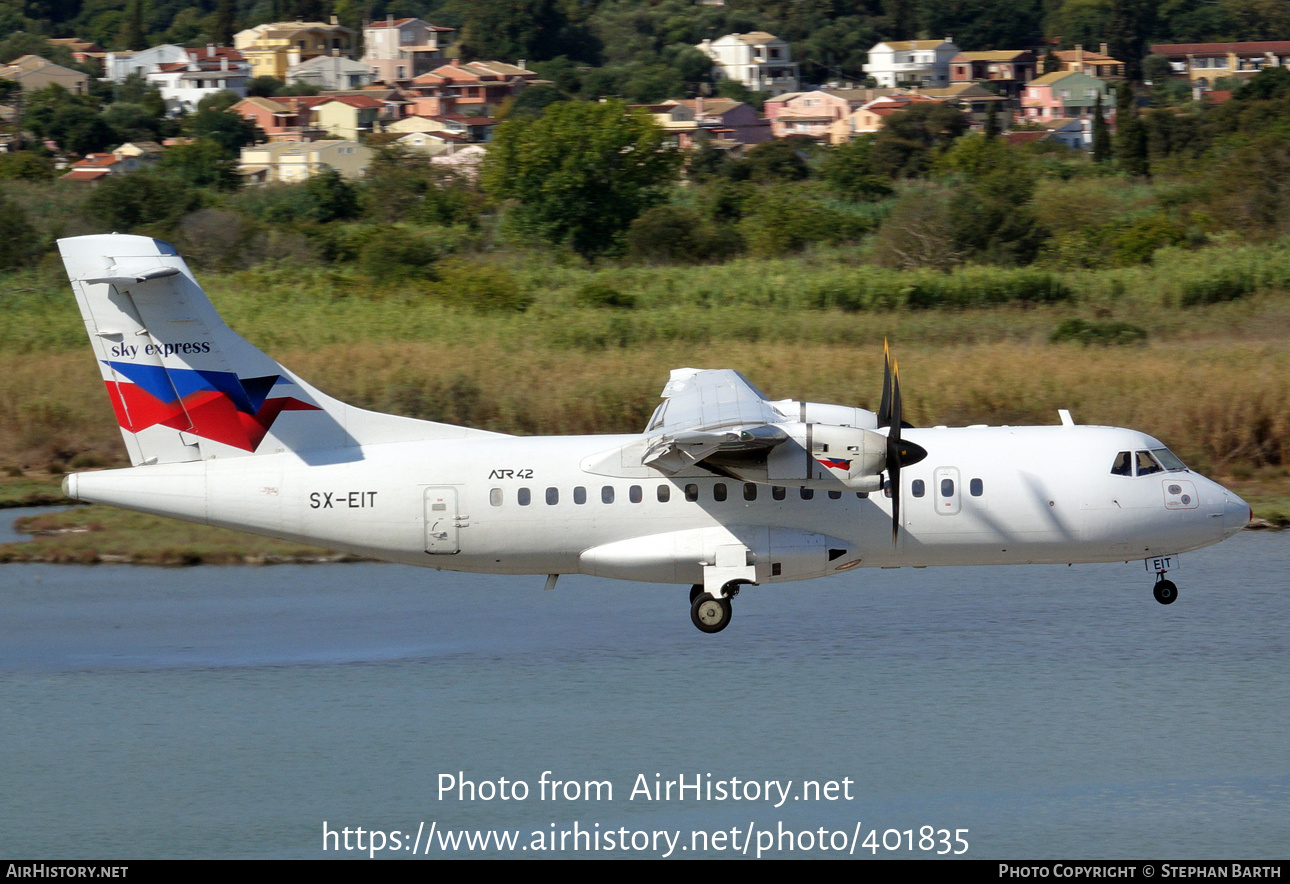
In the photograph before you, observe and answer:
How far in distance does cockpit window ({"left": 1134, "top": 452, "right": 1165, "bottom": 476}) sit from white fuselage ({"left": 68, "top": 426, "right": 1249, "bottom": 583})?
0.19 m

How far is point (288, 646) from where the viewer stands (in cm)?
2675

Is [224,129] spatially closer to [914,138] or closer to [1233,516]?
[914,138]

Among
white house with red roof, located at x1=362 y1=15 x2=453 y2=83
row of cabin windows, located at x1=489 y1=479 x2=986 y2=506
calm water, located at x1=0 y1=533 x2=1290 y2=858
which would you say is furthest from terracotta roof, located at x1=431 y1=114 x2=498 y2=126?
row of cabin windows, located at x1=489 y1=479 x2=986 y2=506

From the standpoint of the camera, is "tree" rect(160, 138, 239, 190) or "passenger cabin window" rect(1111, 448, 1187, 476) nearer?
"passenger cabin window" rect(1111, 448, 1187, 476)

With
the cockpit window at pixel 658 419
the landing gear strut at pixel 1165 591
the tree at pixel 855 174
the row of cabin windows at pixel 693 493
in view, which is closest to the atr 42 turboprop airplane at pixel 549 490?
the row of cabin windows at pixel 693 493

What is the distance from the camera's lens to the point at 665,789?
838 inches

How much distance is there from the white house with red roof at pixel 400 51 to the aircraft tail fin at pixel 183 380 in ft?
579

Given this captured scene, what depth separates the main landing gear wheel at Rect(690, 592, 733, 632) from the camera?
23203 mm

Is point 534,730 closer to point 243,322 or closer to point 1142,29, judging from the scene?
point 243,322

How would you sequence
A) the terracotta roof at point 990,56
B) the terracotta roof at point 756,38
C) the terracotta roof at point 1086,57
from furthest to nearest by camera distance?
the terracotta roof at point 756,38 < the terracotta roof at point 990,56 < the terracotta roof at point 1086,57

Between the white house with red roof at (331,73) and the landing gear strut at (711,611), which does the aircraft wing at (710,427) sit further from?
the white house with red roof at (331,73)

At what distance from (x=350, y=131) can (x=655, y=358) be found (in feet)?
365

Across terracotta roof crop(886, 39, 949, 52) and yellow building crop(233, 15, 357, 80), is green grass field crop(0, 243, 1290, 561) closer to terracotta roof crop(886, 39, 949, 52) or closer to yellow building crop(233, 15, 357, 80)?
terracotta roof crop(886, 39, 949, 52)

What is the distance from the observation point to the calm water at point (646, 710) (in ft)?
67.9
